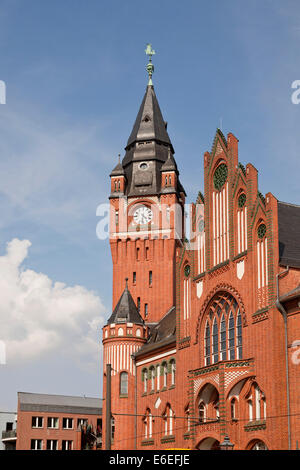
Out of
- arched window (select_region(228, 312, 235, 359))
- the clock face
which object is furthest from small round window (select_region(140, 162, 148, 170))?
arched window (select_region(228, 312, 235, 359))

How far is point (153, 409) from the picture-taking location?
58.2 m

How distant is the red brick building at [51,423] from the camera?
282 feet

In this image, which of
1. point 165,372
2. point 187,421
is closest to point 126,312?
point 165,372

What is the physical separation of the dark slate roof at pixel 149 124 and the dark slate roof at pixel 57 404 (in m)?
32.5

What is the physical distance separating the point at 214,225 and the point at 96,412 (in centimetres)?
4701

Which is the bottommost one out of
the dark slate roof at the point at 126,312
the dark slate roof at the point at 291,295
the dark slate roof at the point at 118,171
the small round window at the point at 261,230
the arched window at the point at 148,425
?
the arched window at the point at 148,425

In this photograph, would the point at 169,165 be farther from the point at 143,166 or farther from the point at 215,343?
the point at 215,343

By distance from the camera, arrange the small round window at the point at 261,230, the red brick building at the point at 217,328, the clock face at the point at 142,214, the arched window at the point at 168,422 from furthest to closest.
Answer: the clock face at the point at 142,214 → the arched window at the point at 168,422 → the small round window at the point at 261,230 → the red brick building at the point at 217,328

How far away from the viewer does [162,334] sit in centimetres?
6341

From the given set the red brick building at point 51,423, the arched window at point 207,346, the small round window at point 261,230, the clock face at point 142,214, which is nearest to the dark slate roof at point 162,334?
the arched window at point 207,346

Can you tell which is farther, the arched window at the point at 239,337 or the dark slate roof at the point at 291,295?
the arched window at the point at 239,337

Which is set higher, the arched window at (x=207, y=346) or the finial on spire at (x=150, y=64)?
the finial on spire at (x=150, y=64)

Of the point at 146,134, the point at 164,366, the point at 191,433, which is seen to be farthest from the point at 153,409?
the point at 146,134

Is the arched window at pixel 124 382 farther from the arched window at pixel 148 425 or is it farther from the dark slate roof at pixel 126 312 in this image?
the dark slate roof at pixel 126 312
